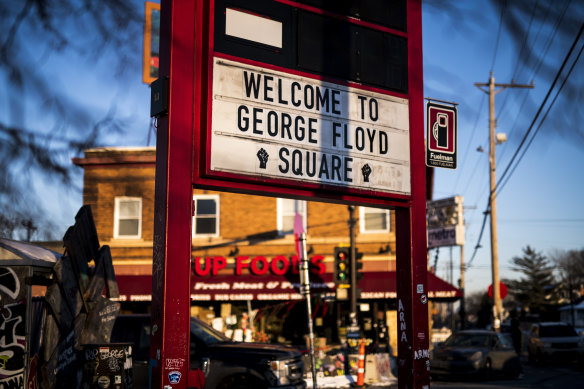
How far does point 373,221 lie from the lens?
83.2 ft

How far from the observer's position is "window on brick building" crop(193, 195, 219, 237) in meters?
25.5

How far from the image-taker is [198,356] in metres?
11.2

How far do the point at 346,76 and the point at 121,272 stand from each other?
62.2 ft

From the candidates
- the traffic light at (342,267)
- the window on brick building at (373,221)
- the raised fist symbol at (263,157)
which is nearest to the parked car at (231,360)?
the raised fist symbol at (263,157)

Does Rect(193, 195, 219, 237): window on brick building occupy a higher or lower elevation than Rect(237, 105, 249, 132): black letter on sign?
higher

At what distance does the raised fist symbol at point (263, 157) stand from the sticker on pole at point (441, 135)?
247 centimetres

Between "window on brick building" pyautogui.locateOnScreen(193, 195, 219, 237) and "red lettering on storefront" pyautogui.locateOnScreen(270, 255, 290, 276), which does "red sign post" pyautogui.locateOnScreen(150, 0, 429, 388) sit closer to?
"red lettering on storefront" pyautogui.locateOnScreen(270, 255, 290, 276)

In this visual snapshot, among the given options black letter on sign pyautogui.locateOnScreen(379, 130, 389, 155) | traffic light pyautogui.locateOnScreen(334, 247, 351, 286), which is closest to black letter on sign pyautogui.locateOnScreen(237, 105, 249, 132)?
black letter on sign pyautogui.locateOnScreen(379, 130, 389, 155)

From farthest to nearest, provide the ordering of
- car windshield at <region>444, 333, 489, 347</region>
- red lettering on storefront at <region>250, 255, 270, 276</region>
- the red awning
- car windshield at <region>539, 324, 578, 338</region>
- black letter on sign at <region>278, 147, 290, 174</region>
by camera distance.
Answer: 1. car windshield at <region>539, 324, 578, 338</region>
2. red lettering on storefront at <region>250, 255, 270, 276</region>
3. the red awning
4. car windshield at <region>444, 333, 489, 347</region>
5. black letter on sign at <region>278, 147, 290, 174</region>

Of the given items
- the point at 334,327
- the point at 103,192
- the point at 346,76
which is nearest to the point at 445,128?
the point at 346,76

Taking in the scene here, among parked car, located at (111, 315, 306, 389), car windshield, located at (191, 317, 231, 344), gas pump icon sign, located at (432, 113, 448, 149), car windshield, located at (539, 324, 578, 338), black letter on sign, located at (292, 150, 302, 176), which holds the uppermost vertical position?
gas pump icon sign, located at (432, 113, 448, 149)

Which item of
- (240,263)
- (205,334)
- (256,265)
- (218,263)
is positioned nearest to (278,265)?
(256,265)

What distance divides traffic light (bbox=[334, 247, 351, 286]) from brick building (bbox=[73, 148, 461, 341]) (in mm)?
5622

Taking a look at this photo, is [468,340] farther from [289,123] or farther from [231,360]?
[289,123]
